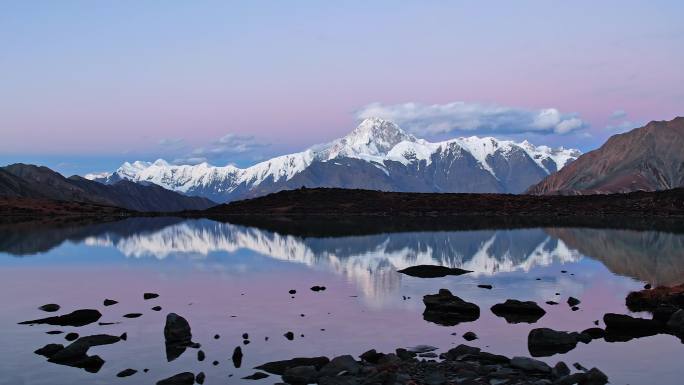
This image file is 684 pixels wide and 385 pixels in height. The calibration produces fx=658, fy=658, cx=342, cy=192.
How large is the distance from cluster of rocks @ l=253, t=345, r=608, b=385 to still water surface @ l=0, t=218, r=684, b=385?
1.55 m

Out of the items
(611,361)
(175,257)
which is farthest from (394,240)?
(611,361)

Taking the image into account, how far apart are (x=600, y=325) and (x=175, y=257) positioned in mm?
61628

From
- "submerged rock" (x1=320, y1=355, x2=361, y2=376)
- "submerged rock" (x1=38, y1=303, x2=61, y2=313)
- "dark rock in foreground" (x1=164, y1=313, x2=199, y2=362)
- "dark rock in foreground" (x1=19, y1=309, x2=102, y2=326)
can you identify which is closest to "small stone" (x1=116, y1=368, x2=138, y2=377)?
"dark rock in foreground" (x1=164, y1=313, x2=199, y2=362)

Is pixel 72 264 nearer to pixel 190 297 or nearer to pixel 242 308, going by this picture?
pixel 190 297

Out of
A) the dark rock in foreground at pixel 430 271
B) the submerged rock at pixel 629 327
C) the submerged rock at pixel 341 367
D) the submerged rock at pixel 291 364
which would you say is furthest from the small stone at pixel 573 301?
the submerged rock at pixel 291 364

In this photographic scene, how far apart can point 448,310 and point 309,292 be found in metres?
14.9

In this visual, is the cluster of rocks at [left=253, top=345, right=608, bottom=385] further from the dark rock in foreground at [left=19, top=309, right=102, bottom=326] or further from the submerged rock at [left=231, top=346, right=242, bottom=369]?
the dark rock in foreground at [left=19, top=309, right=102, bottom=326]

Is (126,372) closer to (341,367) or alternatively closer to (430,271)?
(341,367)

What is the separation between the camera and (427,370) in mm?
30781

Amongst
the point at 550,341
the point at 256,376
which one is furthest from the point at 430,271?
the point at 256,376

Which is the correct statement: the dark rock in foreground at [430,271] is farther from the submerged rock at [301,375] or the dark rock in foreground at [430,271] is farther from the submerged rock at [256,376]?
the submerged rock at [256,376]

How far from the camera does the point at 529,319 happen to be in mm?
44688

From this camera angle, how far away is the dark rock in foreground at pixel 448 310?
4456 centimetres

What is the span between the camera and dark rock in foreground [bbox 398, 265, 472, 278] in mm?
68312
